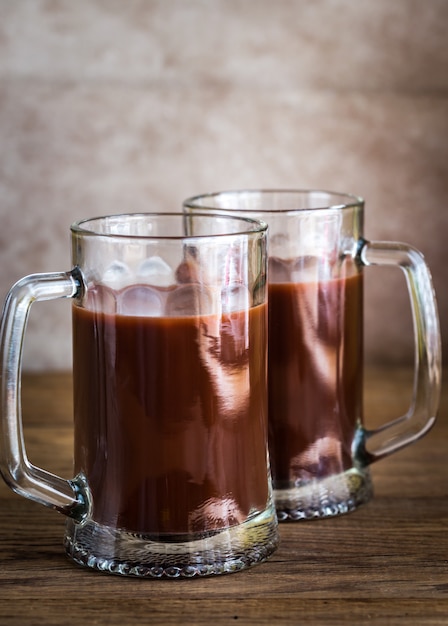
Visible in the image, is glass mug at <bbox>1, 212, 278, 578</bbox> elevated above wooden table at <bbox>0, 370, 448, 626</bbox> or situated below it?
above

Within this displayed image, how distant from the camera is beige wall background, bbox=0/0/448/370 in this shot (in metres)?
1.12

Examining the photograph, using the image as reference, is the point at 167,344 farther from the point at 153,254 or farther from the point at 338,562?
the point at 338,562

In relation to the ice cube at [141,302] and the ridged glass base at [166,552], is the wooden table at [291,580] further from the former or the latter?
the ice cube at [141,302]

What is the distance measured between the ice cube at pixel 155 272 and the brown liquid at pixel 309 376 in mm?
120

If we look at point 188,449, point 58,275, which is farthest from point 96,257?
point 188,449

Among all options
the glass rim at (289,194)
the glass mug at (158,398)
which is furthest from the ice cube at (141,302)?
the glass rim at (289,194)

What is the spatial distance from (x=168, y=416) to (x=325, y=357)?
0.17 metres

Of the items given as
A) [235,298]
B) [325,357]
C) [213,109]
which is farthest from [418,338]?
[213,109]

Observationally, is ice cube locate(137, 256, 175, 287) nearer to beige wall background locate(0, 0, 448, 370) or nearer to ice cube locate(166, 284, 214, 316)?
ice cube locate(166, 284, 214, 316)

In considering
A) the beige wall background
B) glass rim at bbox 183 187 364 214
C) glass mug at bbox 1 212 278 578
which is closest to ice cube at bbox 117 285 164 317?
glass mug at bbox 1 212 278 578

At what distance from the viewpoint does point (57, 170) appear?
1.16 metres

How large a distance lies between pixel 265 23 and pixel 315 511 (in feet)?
2.03

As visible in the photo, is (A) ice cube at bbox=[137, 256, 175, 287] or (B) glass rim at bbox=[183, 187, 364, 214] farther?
(B) glass rim at bbox=[183, 187, 364, 214]

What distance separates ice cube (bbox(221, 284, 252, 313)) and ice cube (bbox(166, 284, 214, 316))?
0.01 m
